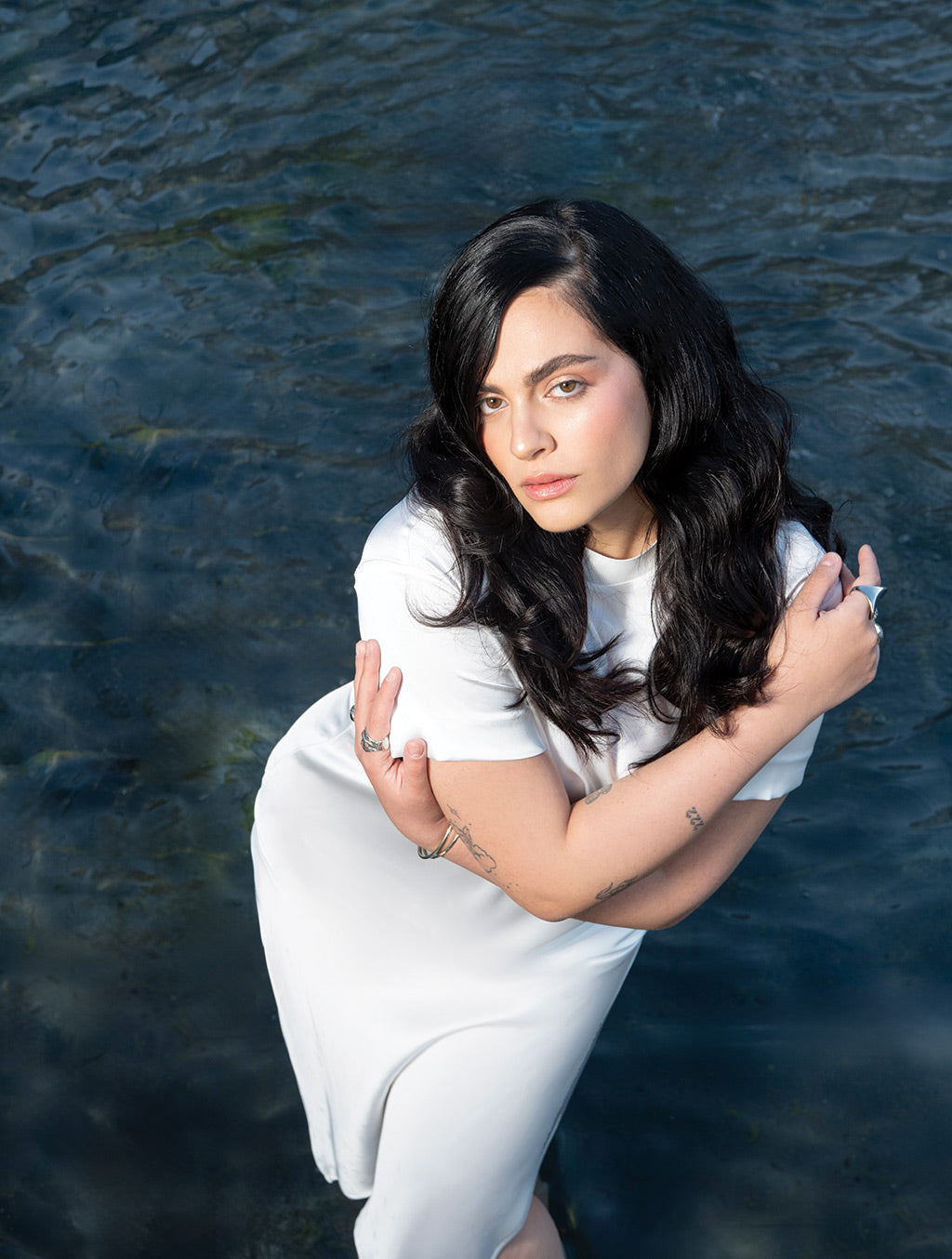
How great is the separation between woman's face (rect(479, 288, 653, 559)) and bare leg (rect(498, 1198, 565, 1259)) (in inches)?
76.4

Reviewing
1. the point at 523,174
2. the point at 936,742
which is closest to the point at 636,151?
the point at 523,174

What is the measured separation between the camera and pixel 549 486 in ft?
7.84

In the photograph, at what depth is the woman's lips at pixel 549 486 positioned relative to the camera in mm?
2375

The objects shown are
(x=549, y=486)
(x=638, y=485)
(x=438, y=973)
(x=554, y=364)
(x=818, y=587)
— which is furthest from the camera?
(x=438, y=973)

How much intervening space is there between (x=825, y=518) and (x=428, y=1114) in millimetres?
1755

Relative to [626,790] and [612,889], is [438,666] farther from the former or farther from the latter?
[612,889]

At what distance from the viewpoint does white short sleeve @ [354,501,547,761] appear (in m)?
2.34

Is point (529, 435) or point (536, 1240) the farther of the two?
point (536, 1240)

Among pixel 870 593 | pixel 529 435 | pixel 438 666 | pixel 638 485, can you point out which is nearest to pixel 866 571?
pixel 870 593

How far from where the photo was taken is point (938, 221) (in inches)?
248

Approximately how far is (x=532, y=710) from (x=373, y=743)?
355mm

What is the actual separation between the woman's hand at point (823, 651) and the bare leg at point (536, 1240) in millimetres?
1656

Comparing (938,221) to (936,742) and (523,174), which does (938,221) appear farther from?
(936,742)

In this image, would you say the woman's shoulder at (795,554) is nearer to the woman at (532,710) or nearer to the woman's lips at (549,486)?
the woman at (532,710)
